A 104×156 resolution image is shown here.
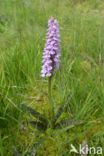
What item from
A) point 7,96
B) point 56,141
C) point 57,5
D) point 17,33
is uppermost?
point 57,5

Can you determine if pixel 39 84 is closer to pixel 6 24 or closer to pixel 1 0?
pixel 6 24

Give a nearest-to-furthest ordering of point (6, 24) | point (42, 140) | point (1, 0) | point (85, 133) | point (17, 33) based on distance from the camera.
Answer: point (42, 140) → point (85, 133) → point (17, 33) → point (6, 24) → point (1, 0)

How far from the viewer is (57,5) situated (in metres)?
5.25

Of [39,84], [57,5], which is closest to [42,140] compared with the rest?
[39,84]

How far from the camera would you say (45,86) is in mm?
3223

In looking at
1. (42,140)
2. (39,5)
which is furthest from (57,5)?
(42,140)

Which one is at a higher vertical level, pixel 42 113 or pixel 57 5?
pixel 57 5

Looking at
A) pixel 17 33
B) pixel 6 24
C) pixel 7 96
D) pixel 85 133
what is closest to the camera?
pixel 85 133

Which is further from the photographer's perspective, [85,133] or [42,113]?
[42,113]

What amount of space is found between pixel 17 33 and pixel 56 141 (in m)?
2.18

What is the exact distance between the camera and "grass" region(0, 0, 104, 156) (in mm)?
2488

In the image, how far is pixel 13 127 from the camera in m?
2.56

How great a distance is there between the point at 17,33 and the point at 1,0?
139 centimetres

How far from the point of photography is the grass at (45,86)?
2488 mm
